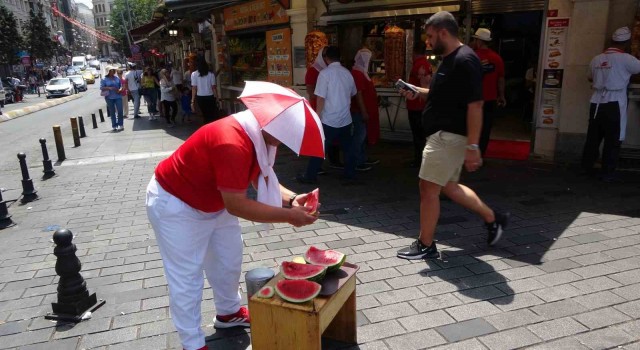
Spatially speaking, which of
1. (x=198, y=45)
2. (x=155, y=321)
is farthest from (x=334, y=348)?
(x=198, y=45)

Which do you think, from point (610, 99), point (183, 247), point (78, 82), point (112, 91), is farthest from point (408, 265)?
point (78, 82)

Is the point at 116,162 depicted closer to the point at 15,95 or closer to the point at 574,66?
the point at 574,66

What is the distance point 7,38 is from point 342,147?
38.8 m

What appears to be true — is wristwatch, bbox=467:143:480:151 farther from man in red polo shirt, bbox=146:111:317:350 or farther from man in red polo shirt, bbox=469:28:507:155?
man in red polo shirt, bbox=469:28:507:155

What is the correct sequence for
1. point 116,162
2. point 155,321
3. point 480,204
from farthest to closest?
point 116,162 → point 480,204 → point 155,321

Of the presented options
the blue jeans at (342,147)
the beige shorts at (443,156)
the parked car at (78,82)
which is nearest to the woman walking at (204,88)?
the blue jeans at (342,147)

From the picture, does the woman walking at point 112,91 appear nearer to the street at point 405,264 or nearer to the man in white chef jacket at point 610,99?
the street at point 405,264

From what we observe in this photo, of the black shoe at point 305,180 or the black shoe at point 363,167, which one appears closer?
the black shoe at point 305,180

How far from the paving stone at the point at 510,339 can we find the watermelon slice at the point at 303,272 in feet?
3.84

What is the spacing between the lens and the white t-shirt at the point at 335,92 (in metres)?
6.23

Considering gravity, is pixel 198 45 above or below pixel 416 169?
above

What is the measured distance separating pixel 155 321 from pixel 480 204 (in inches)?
111

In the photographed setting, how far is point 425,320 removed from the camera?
319cm

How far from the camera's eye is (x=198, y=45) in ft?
60.5
